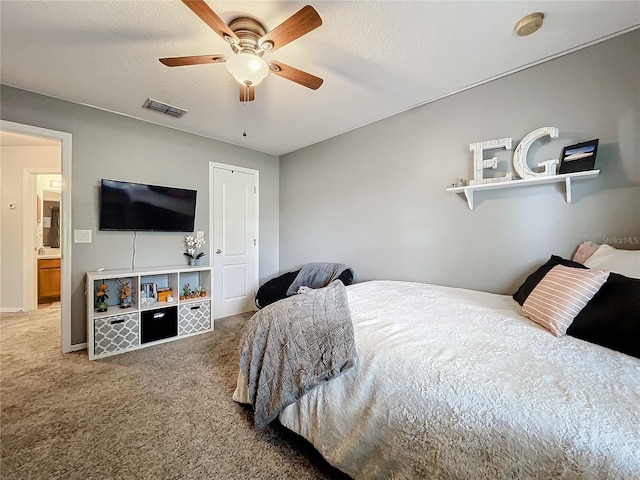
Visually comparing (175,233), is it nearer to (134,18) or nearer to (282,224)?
(282,224)

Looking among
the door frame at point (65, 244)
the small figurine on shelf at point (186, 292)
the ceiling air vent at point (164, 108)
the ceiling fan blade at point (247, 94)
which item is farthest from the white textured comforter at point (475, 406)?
the ceiling air vent at point (164, 108)

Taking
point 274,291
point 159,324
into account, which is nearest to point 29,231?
point 159,324

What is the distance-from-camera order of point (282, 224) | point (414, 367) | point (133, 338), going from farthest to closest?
point (282, 224) < point (133, 338) < point (414, 367)

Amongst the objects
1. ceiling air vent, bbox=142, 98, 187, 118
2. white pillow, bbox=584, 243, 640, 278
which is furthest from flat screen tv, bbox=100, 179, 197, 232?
white pillow, bbox=584, 243, 640, 278

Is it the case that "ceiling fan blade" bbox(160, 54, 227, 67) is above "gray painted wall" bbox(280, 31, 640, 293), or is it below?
above

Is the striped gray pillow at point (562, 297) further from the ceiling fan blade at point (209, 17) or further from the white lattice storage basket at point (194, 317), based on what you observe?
the white lattice storage basket at point (194, 317)

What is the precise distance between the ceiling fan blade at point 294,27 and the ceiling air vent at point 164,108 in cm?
174

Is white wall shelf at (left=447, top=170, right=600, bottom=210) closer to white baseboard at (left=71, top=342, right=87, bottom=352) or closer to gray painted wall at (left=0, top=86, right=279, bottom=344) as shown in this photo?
gray painted wall at (left=0, top=86, right=279, bottom=344)

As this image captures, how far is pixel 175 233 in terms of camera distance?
3391 mm

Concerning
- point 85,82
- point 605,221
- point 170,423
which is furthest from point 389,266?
point 85,82

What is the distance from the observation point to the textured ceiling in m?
1.58

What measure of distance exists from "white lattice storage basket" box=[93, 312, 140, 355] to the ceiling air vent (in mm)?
2214

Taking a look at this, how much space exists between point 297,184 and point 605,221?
3412mm

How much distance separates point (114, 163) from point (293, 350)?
306 cm
